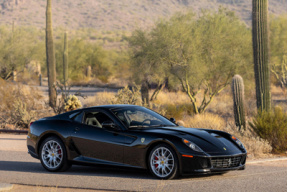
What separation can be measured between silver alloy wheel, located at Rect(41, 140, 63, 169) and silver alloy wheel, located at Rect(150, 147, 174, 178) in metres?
2.20

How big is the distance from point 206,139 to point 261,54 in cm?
734

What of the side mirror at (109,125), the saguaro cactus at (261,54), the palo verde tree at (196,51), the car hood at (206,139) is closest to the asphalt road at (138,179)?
the car hood at (206,139)

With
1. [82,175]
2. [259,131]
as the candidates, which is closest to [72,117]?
[82,175]

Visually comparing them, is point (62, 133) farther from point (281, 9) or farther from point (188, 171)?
point (281, 9)

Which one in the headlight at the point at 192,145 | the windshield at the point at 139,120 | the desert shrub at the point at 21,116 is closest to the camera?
the headlight at the point at 192,145

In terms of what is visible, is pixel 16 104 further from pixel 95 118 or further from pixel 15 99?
pixel 95 118

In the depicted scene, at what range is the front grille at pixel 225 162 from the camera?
7.77 m

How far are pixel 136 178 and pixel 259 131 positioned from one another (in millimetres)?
5946

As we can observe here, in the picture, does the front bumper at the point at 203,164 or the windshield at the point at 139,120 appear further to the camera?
the windshield at the point at 139,120

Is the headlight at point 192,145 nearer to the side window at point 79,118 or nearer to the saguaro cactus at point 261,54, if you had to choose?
the side window at point 79,118

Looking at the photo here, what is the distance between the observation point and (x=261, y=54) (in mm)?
14523

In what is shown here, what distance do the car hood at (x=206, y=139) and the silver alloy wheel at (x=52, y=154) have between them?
2.10 meters

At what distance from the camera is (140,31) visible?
28.0 m

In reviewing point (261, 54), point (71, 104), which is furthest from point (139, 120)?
point (71, 104)
